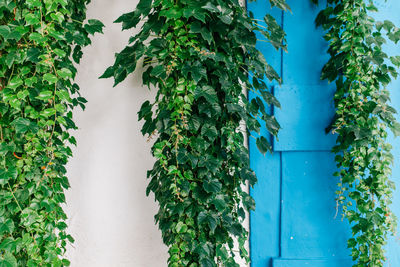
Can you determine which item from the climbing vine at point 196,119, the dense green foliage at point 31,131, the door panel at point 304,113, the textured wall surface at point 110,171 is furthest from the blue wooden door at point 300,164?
the dense green foliage at point 31,131

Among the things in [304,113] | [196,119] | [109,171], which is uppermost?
[304,113]

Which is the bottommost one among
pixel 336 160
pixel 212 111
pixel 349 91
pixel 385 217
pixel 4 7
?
pixel 385 217

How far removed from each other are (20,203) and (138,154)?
58cm

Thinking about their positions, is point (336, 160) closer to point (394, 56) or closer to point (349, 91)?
point (349, 91)

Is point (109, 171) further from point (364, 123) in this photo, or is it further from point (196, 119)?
point (364, 123)

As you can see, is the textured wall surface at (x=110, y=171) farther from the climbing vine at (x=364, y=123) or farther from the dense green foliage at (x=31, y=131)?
the climbing vine at (x=364, y=123)

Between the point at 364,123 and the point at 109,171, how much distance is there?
1.17 meters

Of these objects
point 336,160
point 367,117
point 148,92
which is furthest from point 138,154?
point 367,117

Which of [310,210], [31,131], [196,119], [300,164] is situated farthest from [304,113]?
[31,131]

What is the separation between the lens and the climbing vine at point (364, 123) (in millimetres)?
1418

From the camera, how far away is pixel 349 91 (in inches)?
57.7

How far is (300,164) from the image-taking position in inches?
63.4

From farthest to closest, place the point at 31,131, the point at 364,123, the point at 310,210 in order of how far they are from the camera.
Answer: the point at 310,210, the point at 364,123, the point at 31,131

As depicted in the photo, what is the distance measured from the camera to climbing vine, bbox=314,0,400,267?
4.65 feet
